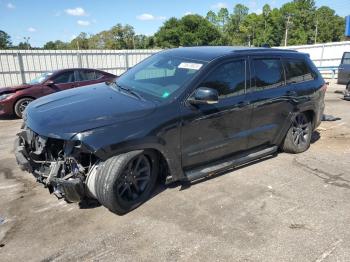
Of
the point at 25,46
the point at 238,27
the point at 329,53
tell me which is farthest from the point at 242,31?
the point at 329,53

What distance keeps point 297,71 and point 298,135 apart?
1099mm

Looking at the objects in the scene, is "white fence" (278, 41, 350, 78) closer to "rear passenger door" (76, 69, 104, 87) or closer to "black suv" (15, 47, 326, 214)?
"rear passenger door" (76, 69, 104, 87)

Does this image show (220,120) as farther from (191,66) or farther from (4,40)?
(4,40)

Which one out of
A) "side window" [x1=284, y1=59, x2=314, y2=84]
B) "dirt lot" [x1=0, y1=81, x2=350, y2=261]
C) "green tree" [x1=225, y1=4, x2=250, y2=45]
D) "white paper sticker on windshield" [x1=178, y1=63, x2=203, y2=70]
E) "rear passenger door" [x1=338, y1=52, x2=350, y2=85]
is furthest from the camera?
"green tree" [x1=225, y1=4, x2=250, y2=45]

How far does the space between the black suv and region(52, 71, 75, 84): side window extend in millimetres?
5915

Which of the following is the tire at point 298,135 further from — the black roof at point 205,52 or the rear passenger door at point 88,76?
the rear passenger door at point 88,76

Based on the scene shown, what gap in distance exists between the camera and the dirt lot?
10.5 feet

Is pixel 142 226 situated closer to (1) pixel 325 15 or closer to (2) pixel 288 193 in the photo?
(2) pixel 288 193

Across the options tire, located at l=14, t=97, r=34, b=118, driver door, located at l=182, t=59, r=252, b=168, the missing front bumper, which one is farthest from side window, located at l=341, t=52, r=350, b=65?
the missing front bumper

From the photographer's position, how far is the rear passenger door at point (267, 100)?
491 cm

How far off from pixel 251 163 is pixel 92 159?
111 inches

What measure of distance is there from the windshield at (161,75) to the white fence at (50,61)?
1333cm

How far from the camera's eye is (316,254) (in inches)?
125

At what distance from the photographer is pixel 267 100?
16.5 feet
